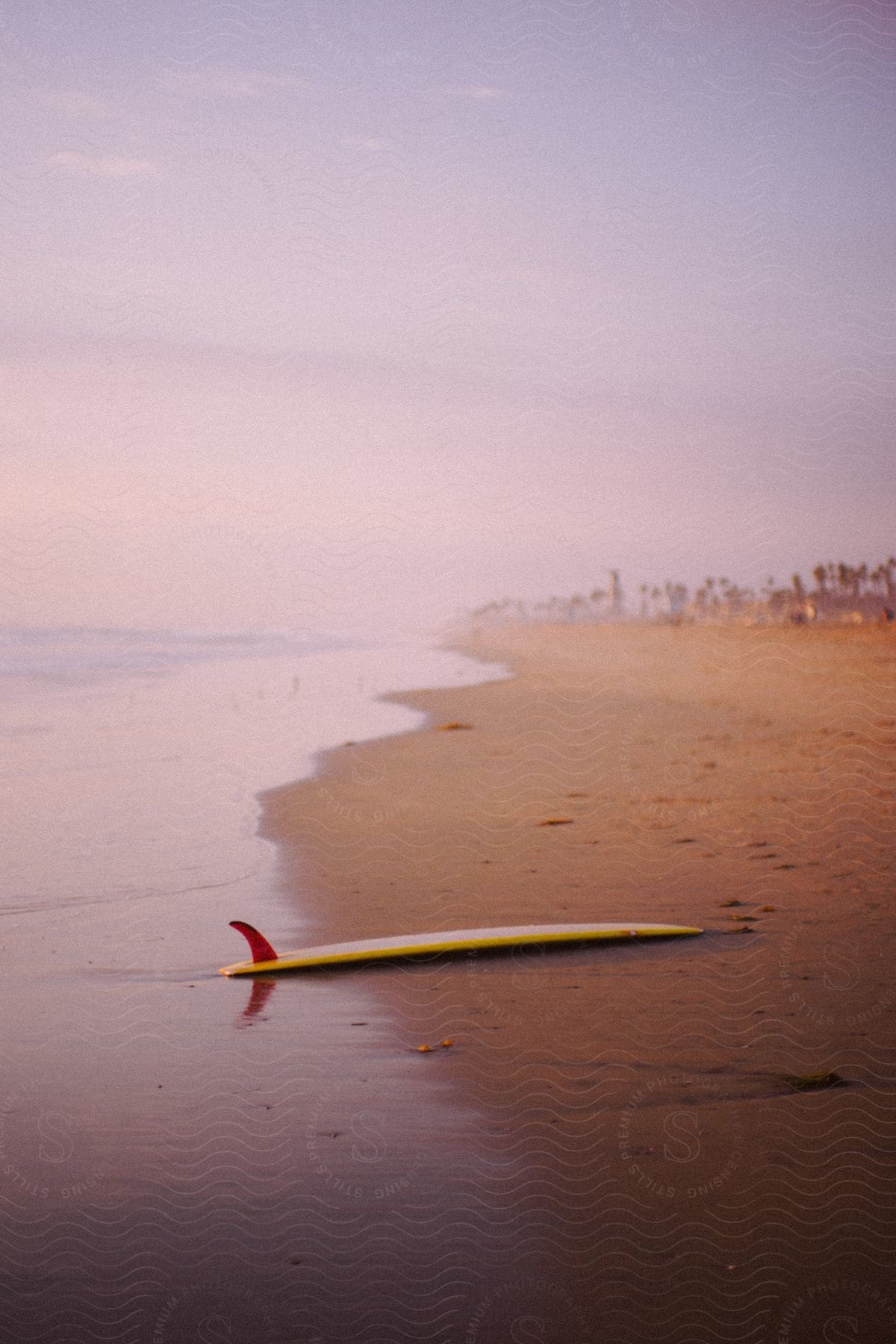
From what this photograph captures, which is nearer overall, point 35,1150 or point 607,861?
point 35,1150

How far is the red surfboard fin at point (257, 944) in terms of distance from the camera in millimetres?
4781

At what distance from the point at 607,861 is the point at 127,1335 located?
4.72m

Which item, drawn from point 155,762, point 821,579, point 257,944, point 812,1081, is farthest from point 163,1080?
point 821,579

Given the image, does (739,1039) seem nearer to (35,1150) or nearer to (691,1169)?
(691,1169)

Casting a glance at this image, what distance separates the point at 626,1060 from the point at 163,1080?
63.2 inches

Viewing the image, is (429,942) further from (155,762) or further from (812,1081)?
(155,762)

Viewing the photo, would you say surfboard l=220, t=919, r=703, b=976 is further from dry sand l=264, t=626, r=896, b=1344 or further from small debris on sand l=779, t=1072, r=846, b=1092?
small debris on sand l=779, t=1072, r=846, b=1092

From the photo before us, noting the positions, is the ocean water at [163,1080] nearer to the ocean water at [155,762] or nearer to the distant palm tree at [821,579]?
the ocean water at [155,762]

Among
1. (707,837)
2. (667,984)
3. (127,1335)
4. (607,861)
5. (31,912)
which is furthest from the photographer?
(707,837)

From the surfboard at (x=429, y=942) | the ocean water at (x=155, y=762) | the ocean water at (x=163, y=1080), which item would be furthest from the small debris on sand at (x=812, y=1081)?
the ocean water at (x=155, y=762)

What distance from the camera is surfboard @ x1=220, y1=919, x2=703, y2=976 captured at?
4844 mm

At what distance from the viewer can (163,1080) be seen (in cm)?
370

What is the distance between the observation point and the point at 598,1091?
3.54 meters

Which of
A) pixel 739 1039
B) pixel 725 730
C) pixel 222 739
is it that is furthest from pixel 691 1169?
pixel 222 739
